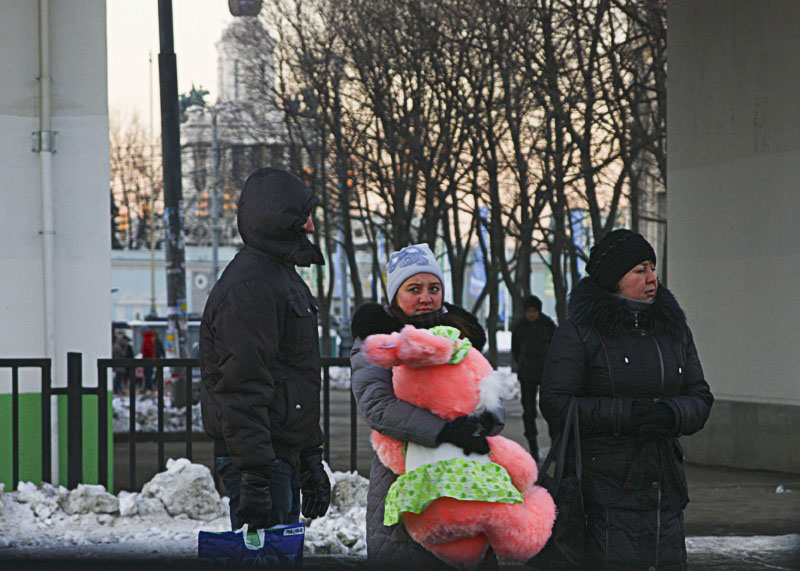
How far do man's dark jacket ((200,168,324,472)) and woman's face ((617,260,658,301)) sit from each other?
1141mm

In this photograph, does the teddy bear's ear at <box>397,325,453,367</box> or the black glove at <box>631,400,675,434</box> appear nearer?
the teddy bear's ear at <box>397,325,453,367</box>

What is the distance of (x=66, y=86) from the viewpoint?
9.29 m

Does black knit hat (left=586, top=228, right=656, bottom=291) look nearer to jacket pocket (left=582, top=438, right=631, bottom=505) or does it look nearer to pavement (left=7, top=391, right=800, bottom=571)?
jacket pocket (left=582, top=438, right=631, bottom=505)

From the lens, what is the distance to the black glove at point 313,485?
14.3 feet

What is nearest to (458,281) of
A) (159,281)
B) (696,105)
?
(696,105)

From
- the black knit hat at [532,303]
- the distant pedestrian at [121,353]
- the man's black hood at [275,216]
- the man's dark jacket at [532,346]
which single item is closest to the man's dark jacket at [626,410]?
the man's black hood at [275,216]

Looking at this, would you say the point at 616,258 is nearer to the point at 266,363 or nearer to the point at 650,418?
the point at 650,418

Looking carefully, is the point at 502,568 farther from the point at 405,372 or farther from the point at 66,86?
the point at 66,86

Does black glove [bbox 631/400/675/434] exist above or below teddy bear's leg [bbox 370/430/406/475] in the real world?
above

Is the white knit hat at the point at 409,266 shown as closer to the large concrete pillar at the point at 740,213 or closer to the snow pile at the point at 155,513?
the snow pile at the point at 155,513

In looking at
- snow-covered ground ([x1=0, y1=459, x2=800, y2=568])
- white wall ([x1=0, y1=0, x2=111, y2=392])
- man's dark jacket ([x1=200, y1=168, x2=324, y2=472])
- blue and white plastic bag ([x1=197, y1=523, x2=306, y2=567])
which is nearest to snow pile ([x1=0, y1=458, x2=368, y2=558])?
snow-covered ground ([x1=0, y1=459, x2=800, y2=568])

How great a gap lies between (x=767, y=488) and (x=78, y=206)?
641 centimetres

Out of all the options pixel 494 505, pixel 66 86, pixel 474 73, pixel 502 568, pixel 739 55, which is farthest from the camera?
pixel 474 73

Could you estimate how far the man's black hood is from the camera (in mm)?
4223
